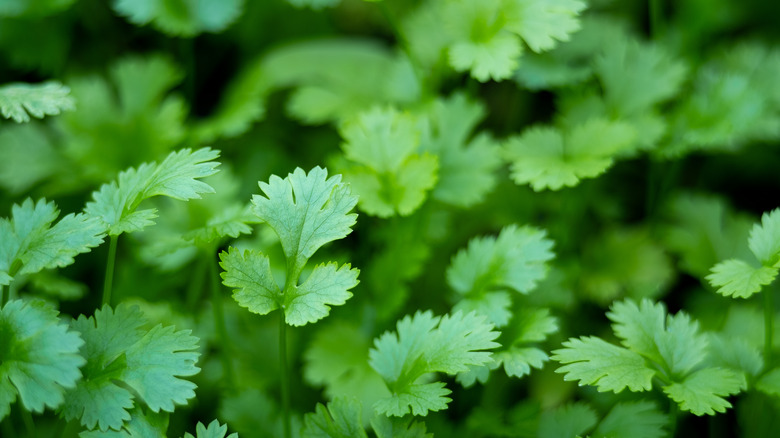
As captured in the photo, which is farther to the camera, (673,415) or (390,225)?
(390,225)

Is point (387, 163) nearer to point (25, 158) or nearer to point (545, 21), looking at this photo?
point (545, 21)

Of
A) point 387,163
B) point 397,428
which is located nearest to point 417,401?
point 397,428

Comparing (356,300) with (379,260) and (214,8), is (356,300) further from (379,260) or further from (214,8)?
(214,8)

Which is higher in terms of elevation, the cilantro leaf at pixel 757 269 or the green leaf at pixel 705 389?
the cilantro leaf at pixel 757 269

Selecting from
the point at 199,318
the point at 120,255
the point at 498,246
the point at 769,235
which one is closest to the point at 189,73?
the point at 120,255

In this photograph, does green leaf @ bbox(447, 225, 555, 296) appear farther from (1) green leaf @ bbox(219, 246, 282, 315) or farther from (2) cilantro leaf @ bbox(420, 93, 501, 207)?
(1) green leaf @ bbox(219, 246, 282, 315)

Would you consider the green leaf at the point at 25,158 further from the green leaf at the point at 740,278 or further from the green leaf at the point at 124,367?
the green leaf at the point at 740,278

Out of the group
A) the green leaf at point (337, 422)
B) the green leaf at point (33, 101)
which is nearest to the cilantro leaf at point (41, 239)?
the green leaf at point (33, 101)
